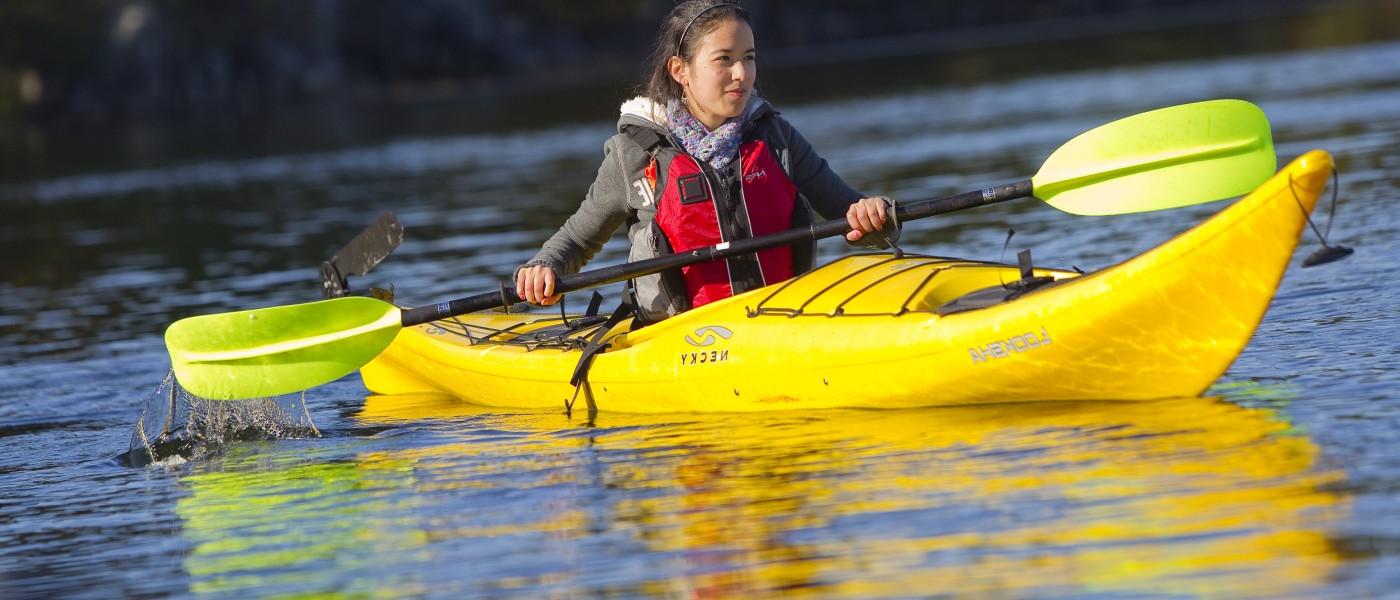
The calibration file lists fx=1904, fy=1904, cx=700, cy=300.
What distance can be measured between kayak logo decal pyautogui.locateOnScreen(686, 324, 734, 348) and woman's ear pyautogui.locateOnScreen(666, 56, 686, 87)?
0.86m

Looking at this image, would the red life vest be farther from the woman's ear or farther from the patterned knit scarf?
the woman's ear

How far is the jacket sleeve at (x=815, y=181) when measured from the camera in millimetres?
6648

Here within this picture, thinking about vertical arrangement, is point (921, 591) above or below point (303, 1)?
below

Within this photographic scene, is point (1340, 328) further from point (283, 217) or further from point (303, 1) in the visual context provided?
point (303, 1)

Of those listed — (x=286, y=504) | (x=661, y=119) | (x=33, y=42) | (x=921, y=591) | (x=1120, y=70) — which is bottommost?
(x=921, y=591)

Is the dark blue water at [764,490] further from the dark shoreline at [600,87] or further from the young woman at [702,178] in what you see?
the dark shoreline at [600,87]

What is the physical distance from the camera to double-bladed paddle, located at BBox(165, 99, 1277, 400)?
5984 millimetres

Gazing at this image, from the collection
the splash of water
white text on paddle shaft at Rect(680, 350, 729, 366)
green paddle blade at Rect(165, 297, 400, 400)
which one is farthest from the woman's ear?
the splash of water

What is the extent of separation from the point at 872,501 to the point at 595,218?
7.03 ft

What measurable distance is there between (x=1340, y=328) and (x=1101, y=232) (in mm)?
4127

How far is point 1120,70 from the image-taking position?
99.7 feet

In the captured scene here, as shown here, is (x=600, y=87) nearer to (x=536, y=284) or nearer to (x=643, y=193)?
(x=643, y=193)

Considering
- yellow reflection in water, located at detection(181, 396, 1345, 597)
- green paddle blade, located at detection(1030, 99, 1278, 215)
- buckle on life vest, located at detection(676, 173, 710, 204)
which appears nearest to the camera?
yellow reflection in water, located at detection(181, 396, 1345, 597)

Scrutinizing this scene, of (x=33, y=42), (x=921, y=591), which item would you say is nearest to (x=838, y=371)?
(x=921, y=591)
